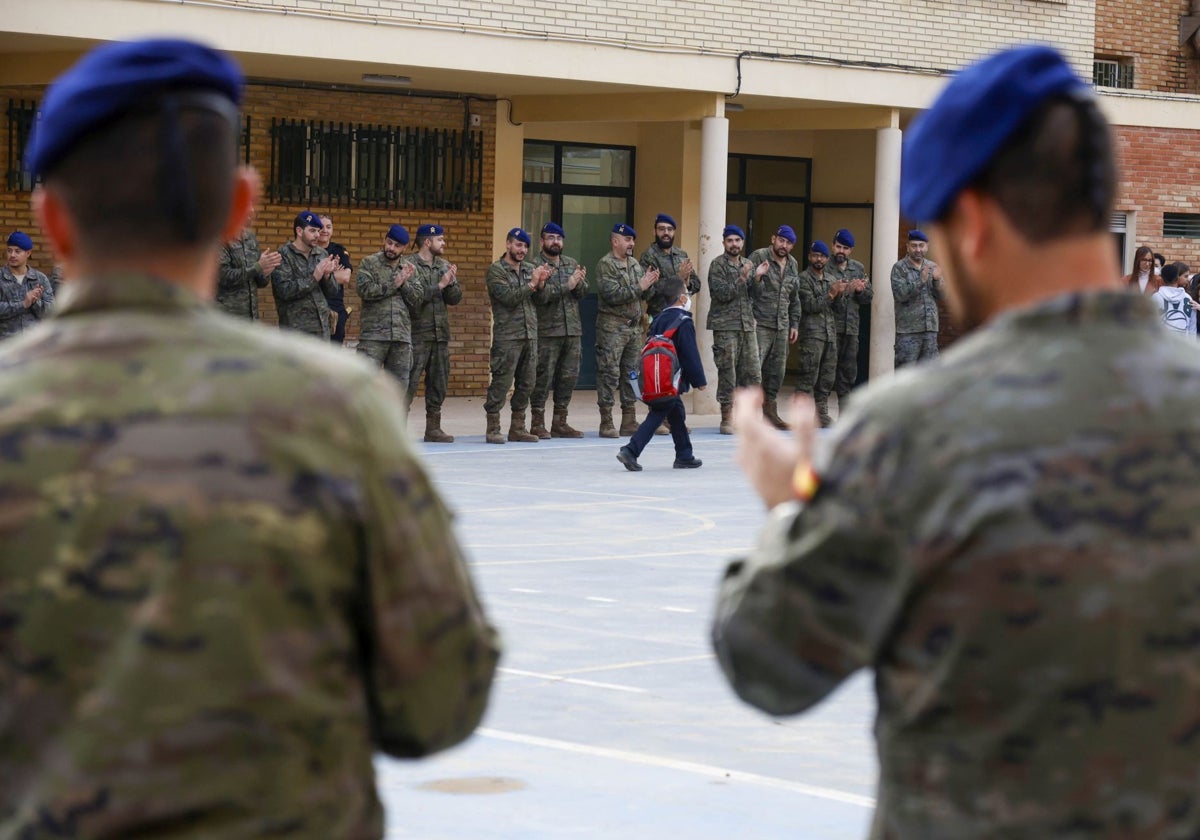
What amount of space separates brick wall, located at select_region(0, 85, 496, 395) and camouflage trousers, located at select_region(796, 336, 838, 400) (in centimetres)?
410

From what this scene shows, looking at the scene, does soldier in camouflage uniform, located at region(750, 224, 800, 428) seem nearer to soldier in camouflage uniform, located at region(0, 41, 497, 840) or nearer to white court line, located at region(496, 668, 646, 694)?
white court line, located at region(496, 668, 646, 694)

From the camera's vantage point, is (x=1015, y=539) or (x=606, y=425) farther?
(x=606, y=425)

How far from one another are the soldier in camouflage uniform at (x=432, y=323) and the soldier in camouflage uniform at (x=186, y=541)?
15606mm

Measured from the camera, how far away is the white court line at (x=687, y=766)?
577 cm

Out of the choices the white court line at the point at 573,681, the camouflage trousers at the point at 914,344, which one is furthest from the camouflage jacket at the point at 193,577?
the camouflage trousers at the point at 914,344

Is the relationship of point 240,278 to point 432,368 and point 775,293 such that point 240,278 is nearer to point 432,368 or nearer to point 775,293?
point 432,368

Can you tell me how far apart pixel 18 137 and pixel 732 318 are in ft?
24.5

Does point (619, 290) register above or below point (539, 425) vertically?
above

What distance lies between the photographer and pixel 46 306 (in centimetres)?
1683

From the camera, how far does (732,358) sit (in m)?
20.0

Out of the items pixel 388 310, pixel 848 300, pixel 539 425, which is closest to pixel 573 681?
pixel 388 310

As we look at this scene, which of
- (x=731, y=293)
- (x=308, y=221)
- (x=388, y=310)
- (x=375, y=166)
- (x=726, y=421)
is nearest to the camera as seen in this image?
(x=308, y=221)

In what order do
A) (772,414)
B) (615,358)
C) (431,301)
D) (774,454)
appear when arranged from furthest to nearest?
(772,414)
(615,358)
(431,301)
(774,454)

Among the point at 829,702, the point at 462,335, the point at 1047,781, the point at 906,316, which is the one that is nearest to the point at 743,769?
the point at 829,702
